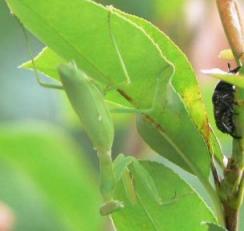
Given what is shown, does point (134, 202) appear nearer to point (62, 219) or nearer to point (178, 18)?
point (62, 219)

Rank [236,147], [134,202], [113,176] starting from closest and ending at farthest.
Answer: [236,147] < [134,202] < [113,176]

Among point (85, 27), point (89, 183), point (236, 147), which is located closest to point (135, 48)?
point (85, 27)

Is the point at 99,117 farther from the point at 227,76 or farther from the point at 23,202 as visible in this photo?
the point at 23,202

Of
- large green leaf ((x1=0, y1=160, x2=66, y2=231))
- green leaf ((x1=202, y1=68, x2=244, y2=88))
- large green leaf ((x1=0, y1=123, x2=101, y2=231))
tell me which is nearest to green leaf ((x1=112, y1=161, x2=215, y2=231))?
green leaf ((x1=202, y1=68, x2=244, y2=88))

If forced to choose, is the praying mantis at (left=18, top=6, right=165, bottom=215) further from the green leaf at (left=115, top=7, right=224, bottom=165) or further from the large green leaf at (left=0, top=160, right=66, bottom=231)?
the large green leaf at (left=0, top=160, right=66, bottom=231)

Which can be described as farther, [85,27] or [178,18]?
[178,18]

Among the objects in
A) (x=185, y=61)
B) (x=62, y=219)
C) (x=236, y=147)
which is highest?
(x=185, y=61)

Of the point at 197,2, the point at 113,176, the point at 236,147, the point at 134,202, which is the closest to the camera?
the point at 236,147
